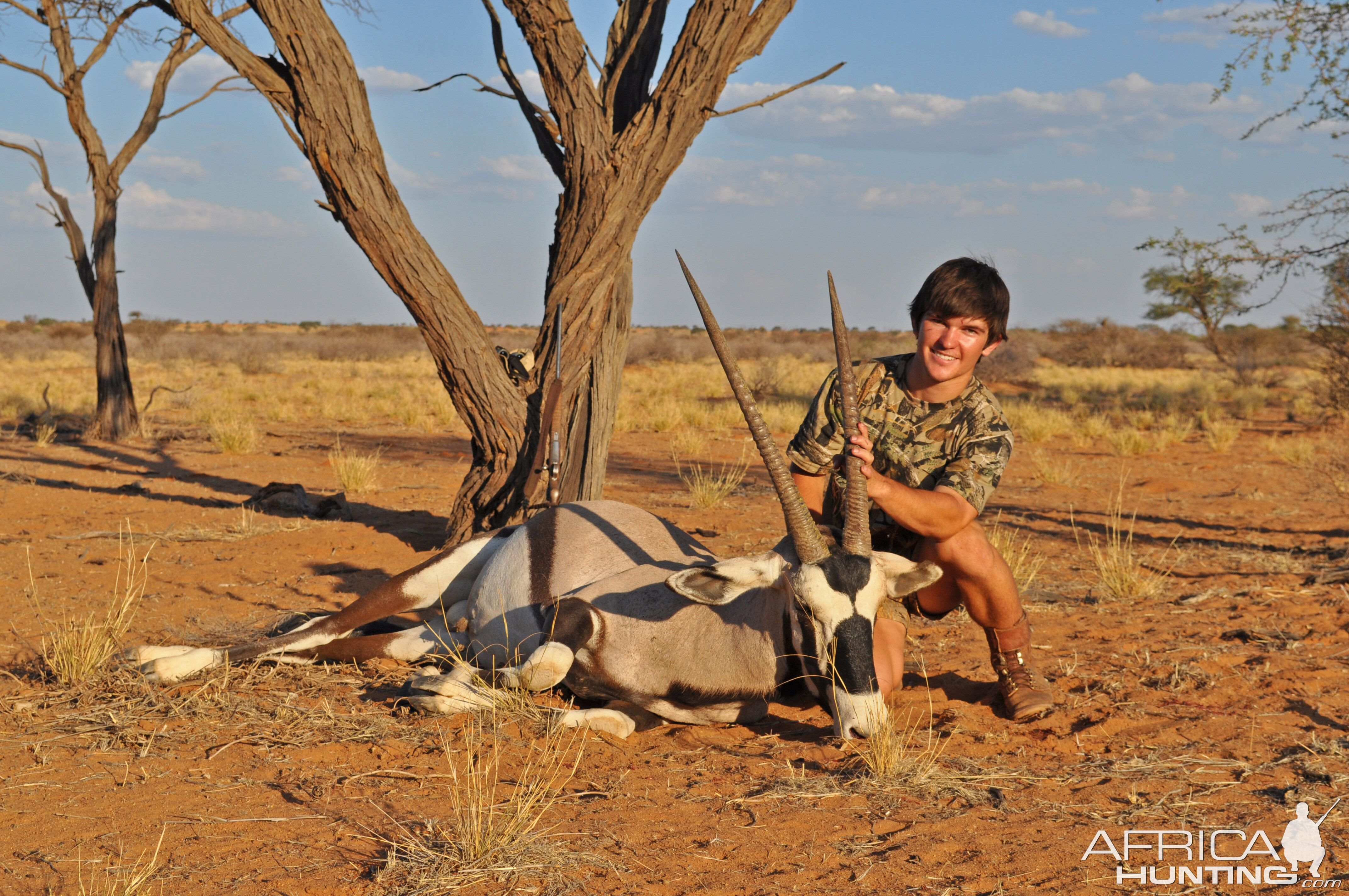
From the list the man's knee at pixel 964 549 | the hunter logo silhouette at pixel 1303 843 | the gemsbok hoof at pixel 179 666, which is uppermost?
the man's knee at pixel 964 549

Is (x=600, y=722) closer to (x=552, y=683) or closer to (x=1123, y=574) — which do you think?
(x=552, y=683)

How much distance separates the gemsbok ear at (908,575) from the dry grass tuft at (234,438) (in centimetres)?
1164

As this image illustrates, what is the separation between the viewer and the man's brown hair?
421 cm

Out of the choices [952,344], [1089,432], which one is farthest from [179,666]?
[1089,432]

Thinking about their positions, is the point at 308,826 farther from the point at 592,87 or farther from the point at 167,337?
the point at 167,337

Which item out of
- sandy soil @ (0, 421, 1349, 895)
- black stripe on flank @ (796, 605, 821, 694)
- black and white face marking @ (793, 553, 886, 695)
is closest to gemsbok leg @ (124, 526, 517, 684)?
Answer: sandy soil @ (0, 421, 1349, 895)

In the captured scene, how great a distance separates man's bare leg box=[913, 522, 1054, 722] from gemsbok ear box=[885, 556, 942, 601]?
1.26ft

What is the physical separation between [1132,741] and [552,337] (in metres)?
4.45

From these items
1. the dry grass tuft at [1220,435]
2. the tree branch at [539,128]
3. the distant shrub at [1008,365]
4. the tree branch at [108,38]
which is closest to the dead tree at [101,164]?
the tree branch at [108,38]

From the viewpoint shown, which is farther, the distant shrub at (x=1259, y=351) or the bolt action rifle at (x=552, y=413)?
the distant shrub at (x=1259, y=351)

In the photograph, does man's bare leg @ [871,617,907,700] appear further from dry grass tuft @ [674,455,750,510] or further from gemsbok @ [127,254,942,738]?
dry grass tuft @ [674,455,750,510]

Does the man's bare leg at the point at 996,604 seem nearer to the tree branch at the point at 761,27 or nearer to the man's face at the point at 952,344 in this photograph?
the man's face at the point at 952,344

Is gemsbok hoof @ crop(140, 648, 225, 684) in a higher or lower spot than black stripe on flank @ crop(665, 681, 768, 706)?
lower

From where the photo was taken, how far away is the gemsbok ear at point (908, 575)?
3.84 m
